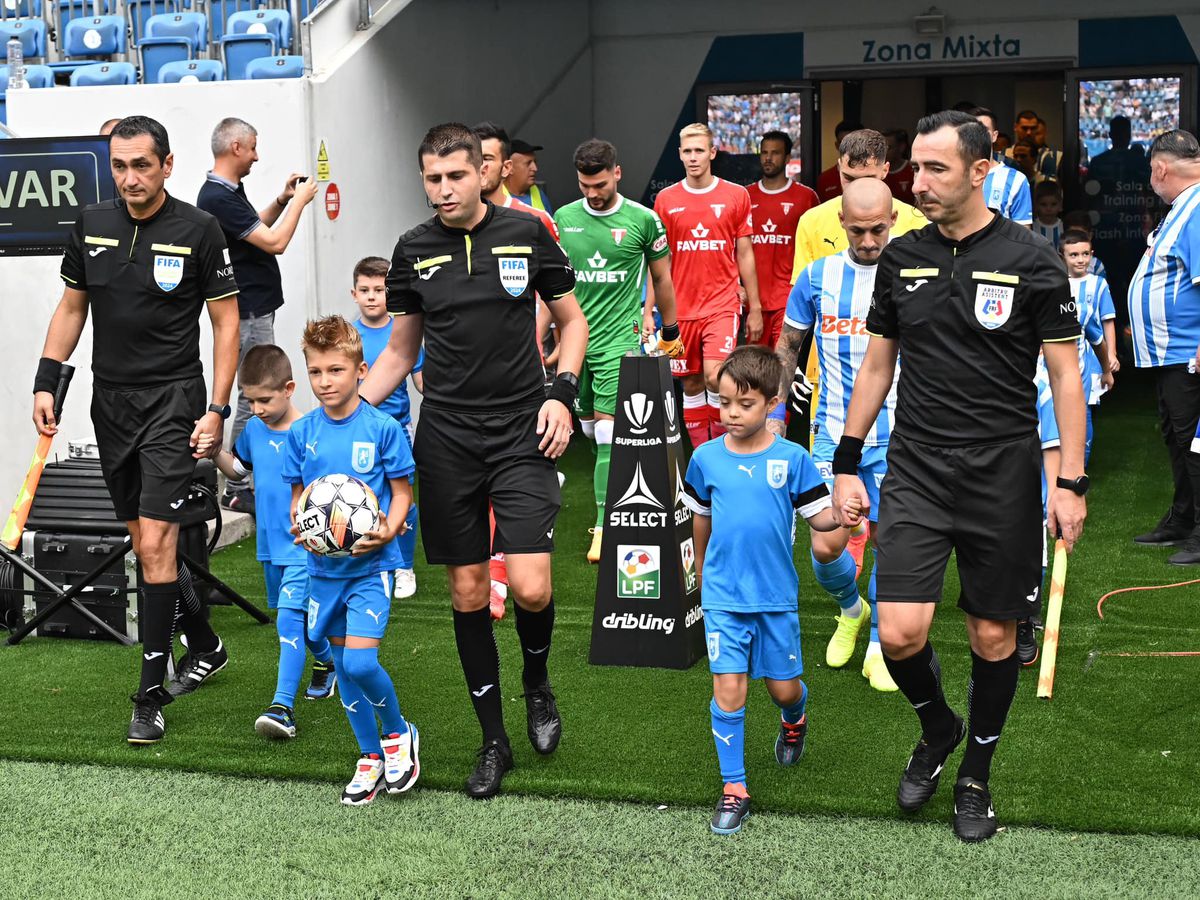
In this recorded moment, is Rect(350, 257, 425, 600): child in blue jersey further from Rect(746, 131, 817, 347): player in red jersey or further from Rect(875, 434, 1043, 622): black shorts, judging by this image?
Rect(746, 131, 817, 347): player in red jersey

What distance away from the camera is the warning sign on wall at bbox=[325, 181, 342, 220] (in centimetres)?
984

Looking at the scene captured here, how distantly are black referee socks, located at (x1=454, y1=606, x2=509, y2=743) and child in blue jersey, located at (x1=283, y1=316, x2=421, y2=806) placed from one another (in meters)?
0.25

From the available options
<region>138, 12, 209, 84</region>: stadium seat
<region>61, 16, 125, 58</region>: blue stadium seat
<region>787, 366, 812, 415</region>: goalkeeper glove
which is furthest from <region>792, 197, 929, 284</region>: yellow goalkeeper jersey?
<region>61, 16, 125, 58</region>: blue stadium seat

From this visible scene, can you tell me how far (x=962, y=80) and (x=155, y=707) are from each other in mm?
16244

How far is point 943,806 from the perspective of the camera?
177 inches

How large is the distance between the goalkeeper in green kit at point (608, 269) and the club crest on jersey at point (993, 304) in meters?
3.47

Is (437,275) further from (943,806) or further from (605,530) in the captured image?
(943,806)

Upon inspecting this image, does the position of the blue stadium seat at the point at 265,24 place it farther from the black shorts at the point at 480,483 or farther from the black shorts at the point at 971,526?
the black shorts at the point at 971,526

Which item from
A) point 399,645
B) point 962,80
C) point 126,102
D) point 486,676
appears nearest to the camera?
point 486,676

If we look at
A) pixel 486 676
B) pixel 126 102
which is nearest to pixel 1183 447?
pixel 486 676

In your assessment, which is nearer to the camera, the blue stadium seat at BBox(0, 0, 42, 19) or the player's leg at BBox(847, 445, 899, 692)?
the player's leg at BBox(847, 445, 899, 692)

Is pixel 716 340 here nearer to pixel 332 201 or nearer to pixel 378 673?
pixel 332 201

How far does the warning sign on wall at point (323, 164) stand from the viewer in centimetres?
970

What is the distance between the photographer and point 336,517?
4.50m
